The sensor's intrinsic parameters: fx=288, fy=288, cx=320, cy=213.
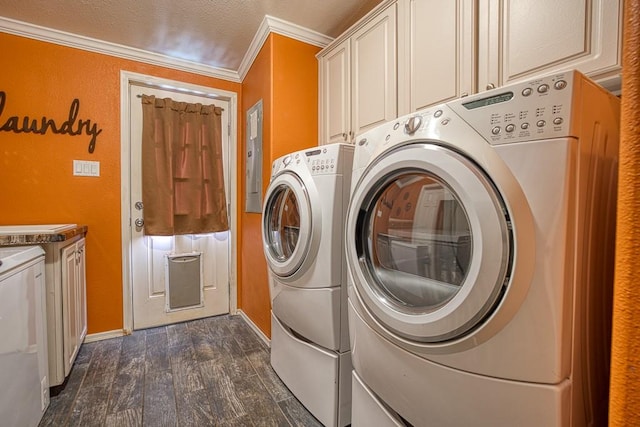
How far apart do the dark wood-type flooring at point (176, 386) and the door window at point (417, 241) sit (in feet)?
3.15

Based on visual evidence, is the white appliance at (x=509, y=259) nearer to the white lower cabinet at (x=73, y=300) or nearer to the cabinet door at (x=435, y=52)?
the cabinet door at (x=435, y=52)

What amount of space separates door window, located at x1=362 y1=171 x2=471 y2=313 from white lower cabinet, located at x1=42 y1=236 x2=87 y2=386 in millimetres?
1702

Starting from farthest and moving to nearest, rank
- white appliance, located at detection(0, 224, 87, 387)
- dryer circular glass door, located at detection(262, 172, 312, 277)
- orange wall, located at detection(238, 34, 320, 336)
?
orange wall, located at detection(238, 34, 320, 336) < white appliance, located at detection(0, 224, 87, 387) < dryer circular glass door, located at detection(262, 172, 312, 277)

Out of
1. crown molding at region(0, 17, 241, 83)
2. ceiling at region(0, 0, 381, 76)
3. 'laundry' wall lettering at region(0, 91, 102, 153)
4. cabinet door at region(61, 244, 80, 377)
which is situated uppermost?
ceiling at region(0, 0, 381, 76)

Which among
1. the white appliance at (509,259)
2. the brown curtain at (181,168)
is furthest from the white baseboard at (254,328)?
the white appliance at (509,259)

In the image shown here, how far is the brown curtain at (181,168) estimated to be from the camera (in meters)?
2.42

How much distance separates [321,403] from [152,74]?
2746 mm

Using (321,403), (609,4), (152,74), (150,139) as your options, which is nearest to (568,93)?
(609,4)

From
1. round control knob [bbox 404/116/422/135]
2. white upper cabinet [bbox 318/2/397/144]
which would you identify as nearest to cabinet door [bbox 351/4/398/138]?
white upper cabinet [bbox 318/2/397/144]

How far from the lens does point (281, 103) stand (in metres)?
2.08

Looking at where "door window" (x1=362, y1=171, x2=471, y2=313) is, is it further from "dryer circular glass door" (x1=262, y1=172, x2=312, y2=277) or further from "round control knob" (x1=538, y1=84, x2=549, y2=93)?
"dryer circular glass door" (x1=262, y1=172, x2=312, y2=277)

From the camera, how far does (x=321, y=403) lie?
1.36m

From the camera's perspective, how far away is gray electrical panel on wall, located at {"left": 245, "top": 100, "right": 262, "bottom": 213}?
2275mm

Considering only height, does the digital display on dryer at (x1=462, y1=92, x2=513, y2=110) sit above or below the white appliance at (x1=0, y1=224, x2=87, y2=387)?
above
